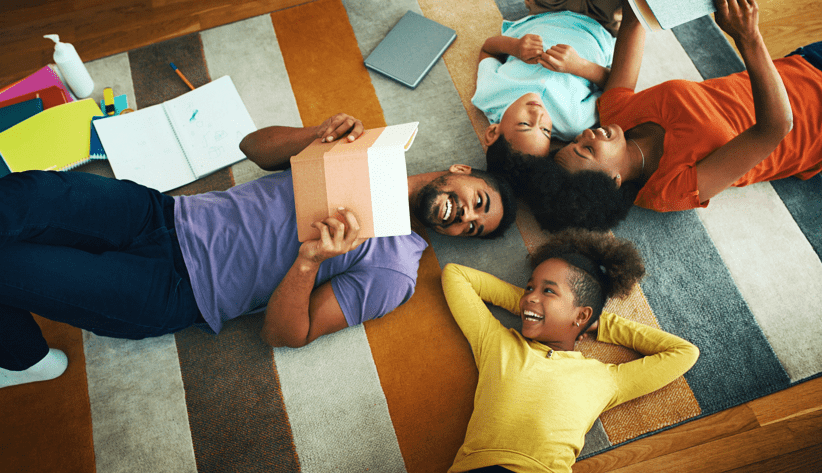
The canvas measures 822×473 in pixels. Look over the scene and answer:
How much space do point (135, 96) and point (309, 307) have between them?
123 cm

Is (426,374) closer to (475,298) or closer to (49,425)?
(475,298)

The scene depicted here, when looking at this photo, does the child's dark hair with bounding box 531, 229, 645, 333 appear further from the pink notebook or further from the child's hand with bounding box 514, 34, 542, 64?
the pink notebook

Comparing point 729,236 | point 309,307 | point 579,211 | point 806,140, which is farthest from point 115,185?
point 806,140

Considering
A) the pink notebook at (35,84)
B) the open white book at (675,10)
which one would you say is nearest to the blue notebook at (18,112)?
the pink notebook at (35,84)

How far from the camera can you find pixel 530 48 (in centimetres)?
166

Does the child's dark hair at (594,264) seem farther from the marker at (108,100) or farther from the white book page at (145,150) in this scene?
the marker at (108,100)

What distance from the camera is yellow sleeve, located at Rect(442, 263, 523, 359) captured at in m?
1.40

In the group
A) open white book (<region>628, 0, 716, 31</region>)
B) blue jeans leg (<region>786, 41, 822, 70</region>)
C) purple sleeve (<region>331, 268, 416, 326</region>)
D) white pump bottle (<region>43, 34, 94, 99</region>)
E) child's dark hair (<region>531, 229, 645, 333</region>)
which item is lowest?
blue jeans leg (<region>786, 41, 822, 70</region>)

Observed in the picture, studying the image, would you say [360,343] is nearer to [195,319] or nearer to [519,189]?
[195,319]

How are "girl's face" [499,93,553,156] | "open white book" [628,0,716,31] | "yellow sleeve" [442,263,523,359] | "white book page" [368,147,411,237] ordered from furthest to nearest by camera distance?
"girl's face" [499,93,553,156], "yellow sleeve" [442,263,523,359], "open white book" [628,0,716,31], "white book page" [368,147,411,237]

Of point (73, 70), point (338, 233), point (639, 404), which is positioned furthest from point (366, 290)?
point (73, 70)

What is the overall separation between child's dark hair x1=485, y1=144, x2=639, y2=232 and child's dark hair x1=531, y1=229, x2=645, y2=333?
65mm

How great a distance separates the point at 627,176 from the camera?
1.54m

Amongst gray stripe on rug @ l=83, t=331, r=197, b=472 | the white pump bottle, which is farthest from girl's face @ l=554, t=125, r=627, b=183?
the white pump bottle
